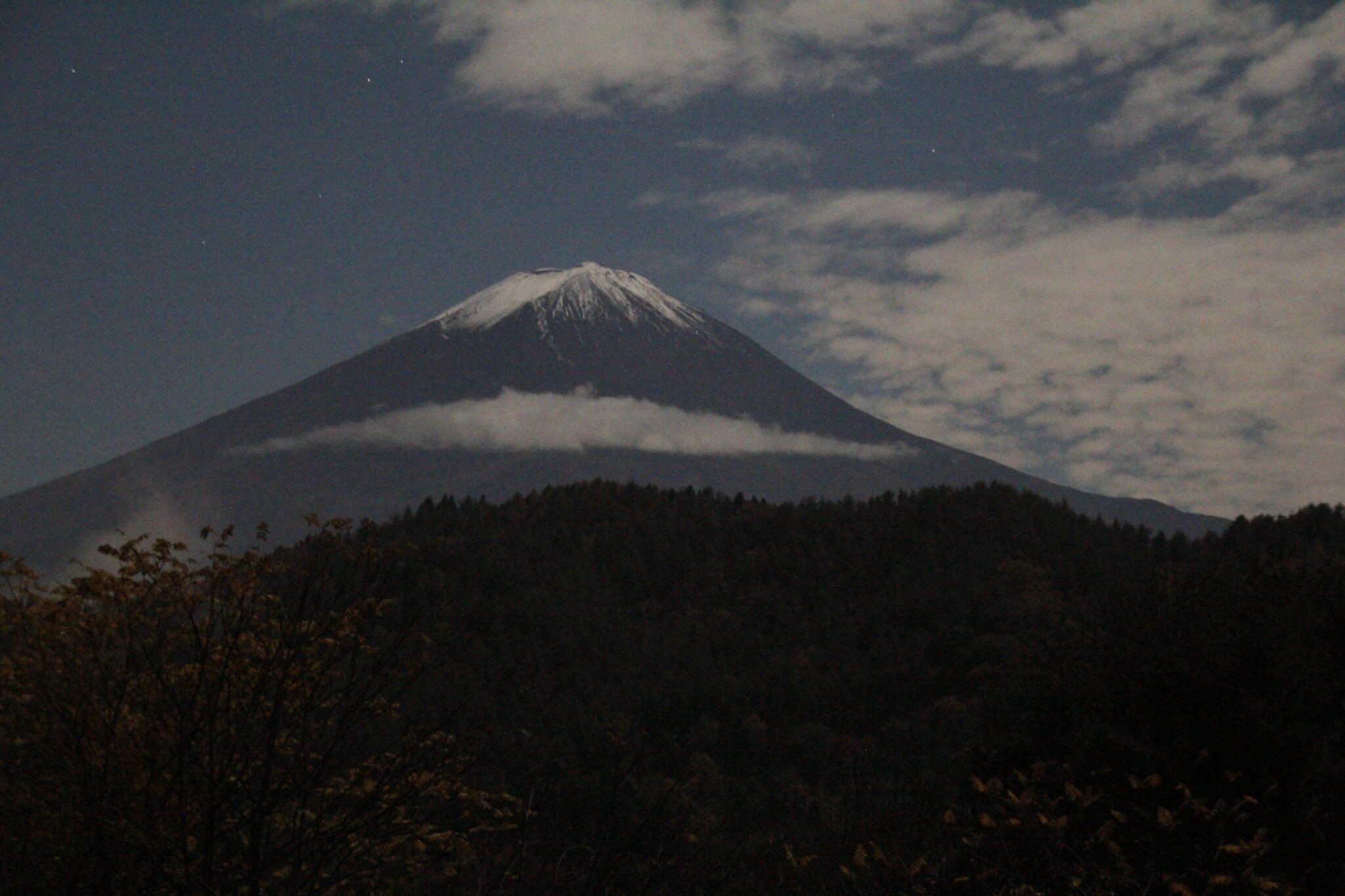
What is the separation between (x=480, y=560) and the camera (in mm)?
171875

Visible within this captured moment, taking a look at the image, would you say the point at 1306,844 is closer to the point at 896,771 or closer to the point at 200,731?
the point at 200,731

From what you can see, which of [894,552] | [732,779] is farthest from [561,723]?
[894,552]

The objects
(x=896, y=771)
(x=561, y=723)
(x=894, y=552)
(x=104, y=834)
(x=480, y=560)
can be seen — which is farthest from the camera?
(x=894, y=552)

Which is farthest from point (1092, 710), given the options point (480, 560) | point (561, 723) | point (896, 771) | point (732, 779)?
point (480, 560)

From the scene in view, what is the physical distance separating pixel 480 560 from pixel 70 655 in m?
163

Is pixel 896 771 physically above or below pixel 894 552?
below

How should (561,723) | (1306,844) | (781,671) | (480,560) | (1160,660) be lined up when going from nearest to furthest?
(1306,844), (1160,660), (561,723), (781,671), (480,560)

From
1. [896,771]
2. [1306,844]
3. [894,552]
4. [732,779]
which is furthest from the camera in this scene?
[894,552]

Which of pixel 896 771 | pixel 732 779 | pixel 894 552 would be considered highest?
pixel 894 552

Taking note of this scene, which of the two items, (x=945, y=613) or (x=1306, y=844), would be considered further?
(x=945, y=613)

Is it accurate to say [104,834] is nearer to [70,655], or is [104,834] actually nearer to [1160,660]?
[70,655]

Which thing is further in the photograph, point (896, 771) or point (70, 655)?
point (896, 771)

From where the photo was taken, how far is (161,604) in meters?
11.1

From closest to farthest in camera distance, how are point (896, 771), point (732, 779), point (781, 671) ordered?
point (896, 771)
point (732, 779)
point (781, 671)
